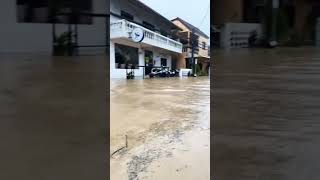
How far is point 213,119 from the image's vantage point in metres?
4.53

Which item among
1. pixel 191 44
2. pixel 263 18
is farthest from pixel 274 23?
pixel 191 44

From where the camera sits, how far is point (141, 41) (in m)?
14.1

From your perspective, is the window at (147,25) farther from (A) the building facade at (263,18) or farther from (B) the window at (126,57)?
(A) the building facade at (263,18)

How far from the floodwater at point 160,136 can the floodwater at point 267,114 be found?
554 mm

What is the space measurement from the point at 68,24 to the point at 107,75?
487 millimetres

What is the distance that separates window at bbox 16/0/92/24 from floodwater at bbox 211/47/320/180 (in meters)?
1.07

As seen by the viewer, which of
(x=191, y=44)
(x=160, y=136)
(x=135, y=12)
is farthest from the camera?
(x=191, y=44)

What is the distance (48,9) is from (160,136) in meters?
3.92

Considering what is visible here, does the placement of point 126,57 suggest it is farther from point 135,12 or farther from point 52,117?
point 52,117

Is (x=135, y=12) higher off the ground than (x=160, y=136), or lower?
higher

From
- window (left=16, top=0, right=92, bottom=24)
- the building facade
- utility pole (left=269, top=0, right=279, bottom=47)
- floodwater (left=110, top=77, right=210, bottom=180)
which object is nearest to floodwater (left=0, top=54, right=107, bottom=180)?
window (left=16, top=0, right=92, bottom=24)

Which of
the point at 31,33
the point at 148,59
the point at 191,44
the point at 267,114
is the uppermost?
the point at 191,44

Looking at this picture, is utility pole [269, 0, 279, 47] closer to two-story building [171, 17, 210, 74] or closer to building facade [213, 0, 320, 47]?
building facade [213, 0, 320, 47]

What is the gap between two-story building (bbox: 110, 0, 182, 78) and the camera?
8.61 metres
